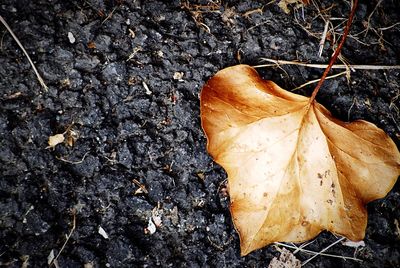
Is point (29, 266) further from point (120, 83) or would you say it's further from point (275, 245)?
point (275, 245)

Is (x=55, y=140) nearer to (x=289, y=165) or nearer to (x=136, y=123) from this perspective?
(x=136, y=123)

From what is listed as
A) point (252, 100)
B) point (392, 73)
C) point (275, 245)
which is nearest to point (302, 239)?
point (275, 245)

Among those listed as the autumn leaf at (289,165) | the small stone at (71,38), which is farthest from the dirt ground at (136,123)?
the autumn leaf at (289,165)

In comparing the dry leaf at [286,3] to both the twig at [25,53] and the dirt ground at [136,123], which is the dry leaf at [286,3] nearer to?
the dirt ground at [136,123]

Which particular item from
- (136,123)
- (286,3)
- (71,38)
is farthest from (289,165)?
(71,38)

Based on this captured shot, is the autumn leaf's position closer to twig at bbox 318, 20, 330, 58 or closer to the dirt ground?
the dirt ground

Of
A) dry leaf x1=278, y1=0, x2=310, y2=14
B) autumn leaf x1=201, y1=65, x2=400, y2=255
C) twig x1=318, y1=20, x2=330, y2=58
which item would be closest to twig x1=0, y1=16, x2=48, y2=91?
autumn leaf x1=201, y1=65, x2=400, y2=255

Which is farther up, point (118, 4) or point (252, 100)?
point (118, 4)
